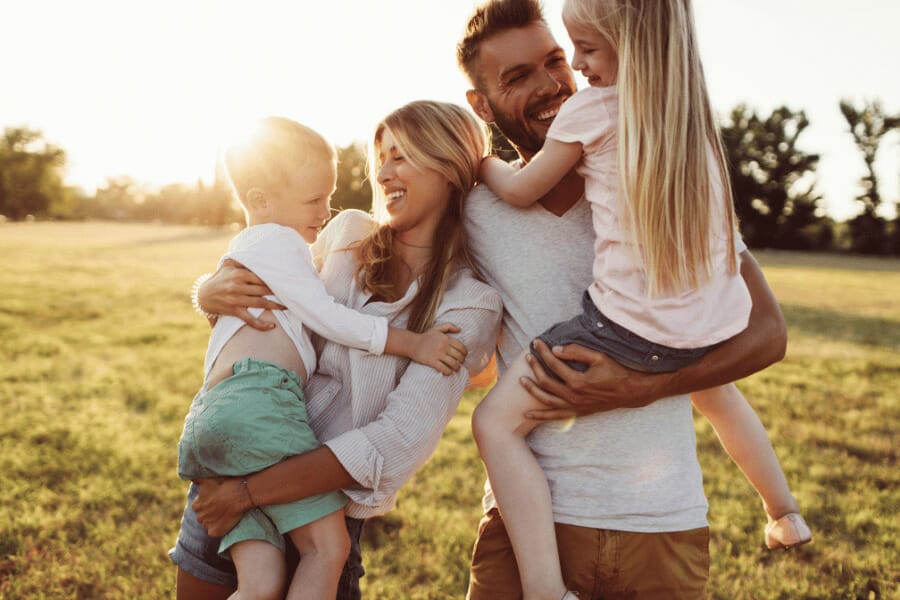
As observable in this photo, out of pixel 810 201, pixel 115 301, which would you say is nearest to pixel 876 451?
pixel 115 301

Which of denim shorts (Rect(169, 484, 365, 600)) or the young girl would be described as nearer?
the young girl

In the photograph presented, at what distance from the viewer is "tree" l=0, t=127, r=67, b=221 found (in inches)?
2532

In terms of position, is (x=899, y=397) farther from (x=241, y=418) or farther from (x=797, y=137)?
(x=797, y=137)

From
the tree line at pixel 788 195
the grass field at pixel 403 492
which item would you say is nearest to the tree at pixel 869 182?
the tree line at pixel 788 195

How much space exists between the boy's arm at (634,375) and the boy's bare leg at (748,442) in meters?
0.43

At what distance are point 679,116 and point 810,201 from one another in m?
52.6

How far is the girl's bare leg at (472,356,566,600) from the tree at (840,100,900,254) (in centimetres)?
5211

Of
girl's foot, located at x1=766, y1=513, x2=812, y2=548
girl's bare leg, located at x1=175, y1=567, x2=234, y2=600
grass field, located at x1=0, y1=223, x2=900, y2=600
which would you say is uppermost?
girl's bare leg, located at x1=175, y1=567, x2=234, y2=600

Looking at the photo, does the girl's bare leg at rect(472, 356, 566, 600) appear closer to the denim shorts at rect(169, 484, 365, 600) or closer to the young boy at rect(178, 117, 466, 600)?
the young boy at rect(178, 117, 466, 600)

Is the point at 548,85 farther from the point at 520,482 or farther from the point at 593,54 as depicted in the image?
the point at 520,482

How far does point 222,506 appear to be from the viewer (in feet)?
6.08

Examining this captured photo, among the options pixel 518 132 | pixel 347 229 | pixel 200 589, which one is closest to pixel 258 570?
pixel 200 589

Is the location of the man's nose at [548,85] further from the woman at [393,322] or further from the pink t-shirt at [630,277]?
the pink t-shirt at [630,277]

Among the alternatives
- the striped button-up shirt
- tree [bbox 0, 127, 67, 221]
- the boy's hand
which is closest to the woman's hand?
the striped button-up shirt
